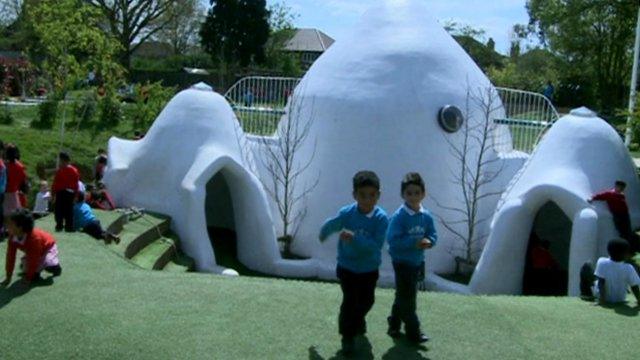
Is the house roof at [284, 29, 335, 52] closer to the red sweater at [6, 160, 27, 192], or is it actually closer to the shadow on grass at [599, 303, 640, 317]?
the red sweater at [6, 160, 27, 192]

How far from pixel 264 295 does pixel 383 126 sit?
722cm

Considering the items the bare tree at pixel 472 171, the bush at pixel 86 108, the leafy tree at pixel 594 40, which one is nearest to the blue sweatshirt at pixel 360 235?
the bare tree at pixel 472 171

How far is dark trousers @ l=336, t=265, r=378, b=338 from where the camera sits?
5664 millimetres

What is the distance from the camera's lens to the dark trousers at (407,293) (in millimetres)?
5891

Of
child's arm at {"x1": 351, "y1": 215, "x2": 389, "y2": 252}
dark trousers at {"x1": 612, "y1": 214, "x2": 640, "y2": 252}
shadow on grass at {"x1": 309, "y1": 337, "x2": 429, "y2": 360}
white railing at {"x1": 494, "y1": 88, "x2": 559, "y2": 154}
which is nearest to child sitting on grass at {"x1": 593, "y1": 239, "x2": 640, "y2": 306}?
shadow on grass at {"x1": 309, "y1": 337, "x2": 429, "y2": 360}

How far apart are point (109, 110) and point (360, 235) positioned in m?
19.6

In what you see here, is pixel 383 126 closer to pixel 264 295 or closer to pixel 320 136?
pixel 320 136

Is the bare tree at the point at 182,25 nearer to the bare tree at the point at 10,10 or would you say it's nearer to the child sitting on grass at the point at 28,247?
the bare tree at the point at 10,10

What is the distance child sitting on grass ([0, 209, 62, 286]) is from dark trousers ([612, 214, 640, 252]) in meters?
8.17

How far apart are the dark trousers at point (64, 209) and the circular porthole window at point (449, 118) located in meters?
6.65

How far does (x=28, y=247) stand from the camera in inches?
287

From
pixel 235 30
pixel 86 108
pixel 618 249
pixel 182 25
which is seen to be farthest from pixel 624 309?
pixel 182 25

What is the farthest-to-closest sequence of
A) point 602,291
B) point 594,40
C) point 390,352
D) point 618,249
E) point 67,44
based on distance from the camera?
1. point 594,40
2. point 67,44
3. point 602,291
4. point 618,249
5. point 390,352

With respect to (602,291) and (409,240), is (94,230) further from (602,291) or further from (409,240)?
(602,291)
